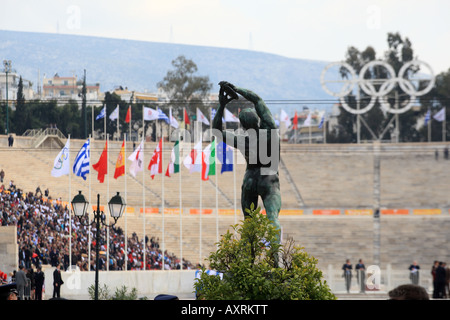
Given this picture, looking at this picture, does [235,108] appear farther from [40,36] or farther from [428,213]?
[40,36]

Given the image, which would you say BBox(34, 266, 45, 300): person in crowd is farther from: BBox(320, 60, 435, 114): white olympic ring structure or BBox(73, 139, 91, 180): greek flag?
BBox(320, 60, 435, 114): white olympic ring structure

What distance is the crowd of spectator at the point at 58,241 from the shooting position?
29.8 meters

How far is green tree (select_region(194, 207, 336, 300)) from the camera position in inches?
348

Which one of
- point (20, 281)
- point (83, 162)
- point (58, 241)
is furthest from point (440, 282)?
point (58, 241)

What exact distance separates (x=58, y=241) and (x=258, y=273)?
22633mm

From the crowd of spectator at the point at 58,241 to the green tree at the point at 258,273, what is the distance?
19757mm

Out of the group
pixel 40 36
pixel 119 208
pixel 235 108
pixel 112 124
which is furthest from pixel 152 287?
pixel 40 36

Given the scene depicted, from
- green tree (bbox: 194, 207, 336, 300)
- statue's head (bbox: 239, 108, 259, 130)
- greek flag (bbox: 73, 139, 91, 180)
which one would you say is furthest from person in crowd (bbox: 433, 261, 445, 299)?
green tree (bbox: 194, 207, 336, 300)

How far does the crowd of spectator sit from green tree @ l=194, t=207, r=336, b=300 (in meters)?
19.8

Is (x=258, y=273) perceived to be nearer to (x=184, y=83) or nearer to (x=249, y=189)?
(x=249, y=189)

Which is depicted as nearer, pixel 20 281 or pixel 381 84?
pixel 20 281

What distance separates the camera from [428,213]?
5006 cm

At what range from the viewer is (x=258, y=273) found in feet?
29.1

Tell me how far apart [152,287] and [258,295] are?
2006cm
